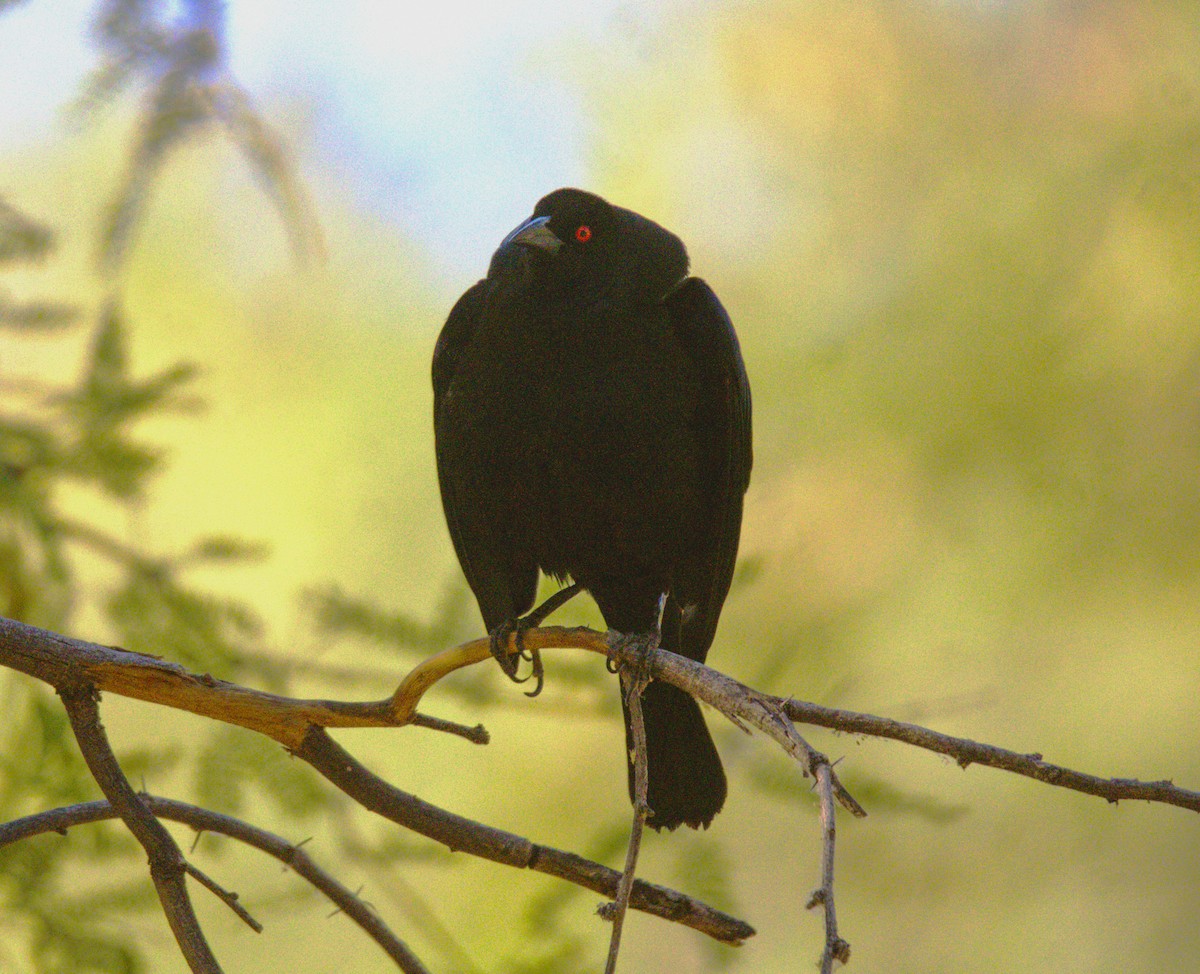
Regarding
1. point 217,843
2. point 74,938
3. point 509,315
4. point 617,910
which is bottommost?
point 617,910

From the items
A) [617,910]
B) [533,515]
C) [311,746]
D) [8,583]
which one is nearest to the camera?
[617,910]

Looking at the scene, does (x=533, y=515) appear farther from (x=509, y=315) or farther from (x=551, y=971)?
(x=551, y=971)

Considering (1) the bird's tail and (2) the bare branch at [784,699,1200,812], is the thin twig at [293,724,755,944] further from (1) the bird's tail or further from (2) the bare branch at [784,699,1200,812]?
(1) the bird's tail

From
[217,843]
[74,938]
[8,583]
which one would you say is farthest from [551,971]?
[8,583]

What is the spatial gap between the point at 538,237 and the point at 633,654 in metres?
1.26

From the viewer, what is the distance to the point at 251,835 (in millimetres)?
1923

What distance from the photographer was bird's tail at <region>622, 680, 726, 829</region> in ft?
9.84

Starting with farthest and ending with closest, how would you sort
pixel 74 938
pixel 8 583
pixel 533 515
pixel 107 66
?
pixel 533 515
pixel 8 583
pixel 74 938
pixel 107 66

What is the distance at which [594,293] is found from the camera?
10.3 ft

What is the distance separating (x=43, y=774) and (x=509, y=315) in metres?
1.56

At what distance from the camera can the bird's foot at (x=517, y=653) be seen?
294 cm

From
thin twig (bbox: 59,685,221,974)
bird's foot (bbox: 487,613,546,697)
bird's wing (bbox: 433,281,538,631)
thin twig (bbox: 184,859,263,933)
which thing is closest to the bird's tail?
bird's foot (bbox: 487,613,546,697)

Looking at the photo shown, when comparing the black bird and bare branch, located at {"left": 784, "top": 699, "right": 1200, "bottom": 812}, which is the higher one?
the black bird

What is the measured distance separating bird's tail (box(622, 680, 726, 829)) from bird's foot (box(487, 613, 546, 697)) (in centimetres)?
34
